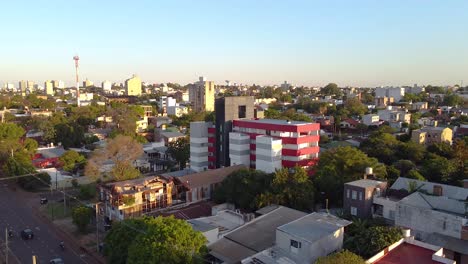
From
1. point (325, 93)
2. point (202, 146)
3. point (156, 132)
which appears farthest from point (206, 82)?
point (325, 93)

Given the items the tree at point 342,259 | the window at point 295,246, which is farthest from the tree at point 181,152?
the tree at point 342,259

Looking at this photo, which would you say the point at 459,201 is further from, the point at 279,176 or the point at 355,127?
the point at 355,127

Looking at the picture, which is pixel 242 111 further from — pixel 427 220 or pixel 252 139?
pixel 427 220

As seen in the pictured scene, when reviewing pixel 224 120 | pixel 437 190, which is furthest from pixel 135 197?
pixel 437 190

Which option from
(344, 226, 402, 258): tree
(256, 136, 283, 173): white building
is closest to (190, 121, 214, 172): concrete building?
(256, 136, 283, 173): white building

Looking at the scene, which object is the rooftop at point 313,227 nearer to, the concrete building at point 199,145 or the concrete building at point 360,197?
the concrete building at point 360,197

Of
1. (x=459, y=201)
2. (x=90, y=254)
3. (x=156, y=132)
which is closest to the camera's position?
(x=459, y=201)
